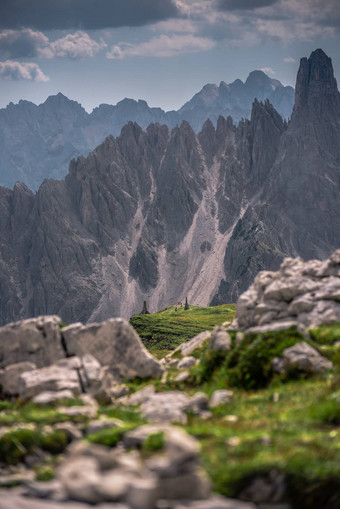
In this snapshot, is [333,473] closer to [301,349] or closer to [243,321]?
[301,349]

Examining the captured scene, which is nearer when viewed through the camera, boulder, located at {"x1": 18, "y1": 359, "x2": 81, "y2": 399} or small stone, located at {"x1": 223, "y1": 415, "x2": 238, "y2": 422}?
small stone, located at {"x1": 223, "y1": 415, "x2": 238, "y2": 422}

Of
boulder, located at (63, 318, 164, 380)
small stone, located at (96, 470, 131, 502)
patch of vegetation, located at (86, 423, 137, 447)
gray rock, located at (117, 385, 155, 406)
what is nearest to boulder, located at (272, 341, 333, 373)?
gray rock, located at (117, 385, 155, 406)

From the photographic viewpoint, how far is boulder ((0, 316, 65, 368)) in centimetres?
3225

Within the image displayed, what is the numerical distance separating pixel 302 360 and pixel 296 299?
9.15 m

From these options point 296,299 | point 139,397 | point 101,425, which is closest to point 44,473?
point 101,425

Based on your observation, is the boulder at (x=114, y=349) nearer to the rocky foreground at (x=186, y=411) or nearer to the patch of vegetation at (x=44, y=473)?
the rocky foreground at (x=186, y=411)

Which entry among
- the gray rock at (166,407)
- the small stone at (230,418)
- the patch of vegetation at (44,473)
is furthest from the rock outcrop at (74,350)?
the patch of vegetation at (44,473)

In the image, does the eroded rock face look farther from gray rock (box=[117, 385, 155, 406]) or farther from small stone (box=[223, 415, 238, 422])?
small stone (box=[223, 415, 238, 422])

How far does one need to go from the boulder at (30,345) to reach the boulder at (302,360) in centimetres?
1315

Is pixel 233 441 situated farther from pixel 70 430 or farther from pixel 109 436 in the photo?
pixel 70 430

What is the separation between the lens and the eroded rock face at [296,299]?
32.8 m

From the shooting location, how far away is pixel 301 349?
86.2ft

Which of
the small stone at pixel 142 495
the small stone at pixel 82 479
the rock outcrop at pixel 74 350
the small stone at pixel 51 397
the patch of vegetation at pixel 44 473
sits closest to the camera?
the small stone at pixel 142 495

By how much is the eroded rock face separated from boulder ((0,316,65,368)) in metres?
11.5
